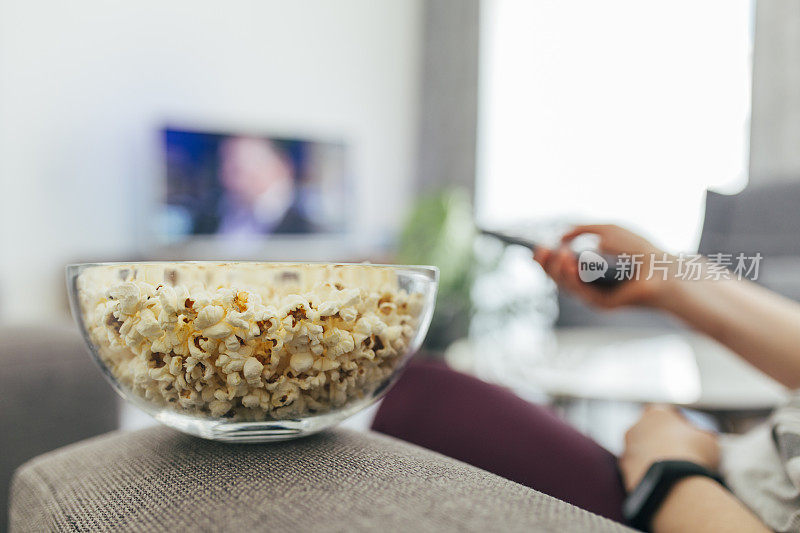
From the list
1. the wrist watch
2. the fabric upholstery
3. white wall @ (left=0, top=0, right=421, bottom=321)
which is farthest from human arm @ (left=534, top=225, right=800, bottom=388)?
white wall @ (left=0, top=0, right=421, bottom=321)

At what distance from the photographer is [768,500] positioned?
0.47 meters

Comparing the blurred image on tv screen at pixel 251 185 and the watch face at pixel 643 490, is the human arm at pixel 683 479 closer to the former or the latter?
the watch face at pixel 643 490

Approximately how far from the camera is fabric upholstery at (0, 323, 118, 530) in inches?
27.6

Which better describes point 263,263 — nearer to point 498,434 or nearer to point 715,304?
point 498,434

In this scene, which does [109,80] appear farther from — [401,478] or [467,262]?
[401,478]

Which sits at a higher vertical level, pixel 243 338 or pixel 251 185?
pixel 251 185

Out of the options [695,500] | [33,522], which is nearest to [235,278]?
[33,522]

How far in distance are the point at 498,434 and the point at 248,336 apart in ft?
0.92

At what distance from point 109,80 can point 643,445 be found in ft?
9.06

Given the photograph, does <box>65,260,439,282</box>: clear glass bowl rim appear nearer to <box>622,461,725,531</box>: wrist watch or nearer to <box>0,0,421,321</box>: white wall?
<box>622,461,725,531</box>: wrist watch

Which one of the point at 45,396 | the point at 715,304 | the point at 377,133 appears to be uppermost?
the point at 377,133

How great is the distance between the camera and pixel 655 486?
1.64ft

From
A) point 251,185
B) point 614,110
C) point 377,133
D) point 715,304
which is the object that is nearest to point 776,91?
point 614,110

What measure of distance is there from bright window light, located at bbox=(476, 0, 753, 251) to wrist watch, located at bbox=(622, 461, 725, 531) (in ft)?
6.59
